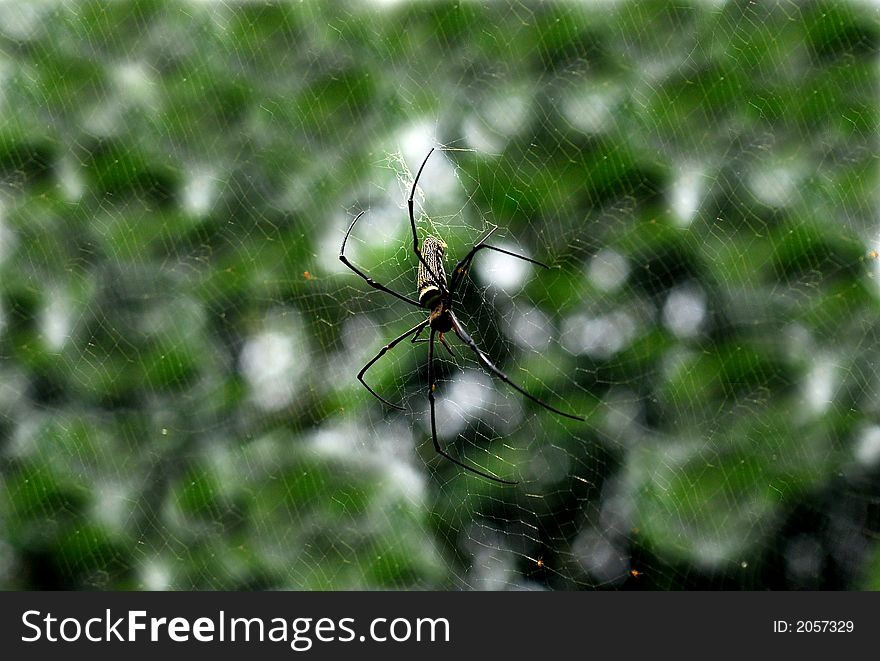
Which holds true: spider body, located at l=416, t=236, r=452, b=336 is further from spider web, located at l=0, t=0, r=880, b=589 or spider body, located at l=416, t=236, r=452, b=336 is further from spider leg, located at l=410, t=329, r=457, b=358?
spider web, located at l=0, t=0, r=880, b=589

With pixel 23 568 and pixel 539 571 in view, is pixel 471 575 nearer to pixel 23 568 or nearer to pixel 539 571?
pixel 539 571

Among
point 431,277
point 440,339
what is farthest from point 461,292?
point 431,277

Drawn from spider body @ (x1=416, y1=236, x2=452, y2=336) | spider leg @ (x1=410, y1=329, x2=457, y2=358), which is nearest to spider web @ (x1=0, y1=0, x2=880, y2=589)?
spider leg @ (x1=410, y1=329, x2=457, y2=358)

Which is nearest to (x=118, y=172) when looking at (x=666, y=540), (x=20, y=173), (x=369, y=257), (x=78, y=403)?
(x=20, y=173)

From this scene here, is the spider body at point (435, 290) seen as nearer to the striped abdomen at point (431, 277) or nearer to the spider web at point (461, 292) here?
the striped abdomen at point (431, 277)

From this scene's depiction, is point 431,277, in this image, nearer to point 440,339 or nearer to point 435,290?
point 435,290

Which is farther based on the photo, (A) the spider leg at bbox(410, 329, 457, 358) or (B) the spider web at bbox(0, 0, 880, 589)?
(B) the spider web at bbox(0, 0, 880, 589)

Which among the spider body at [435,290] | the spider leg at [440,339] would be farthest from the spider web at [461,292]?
the spider body at [435,290]
